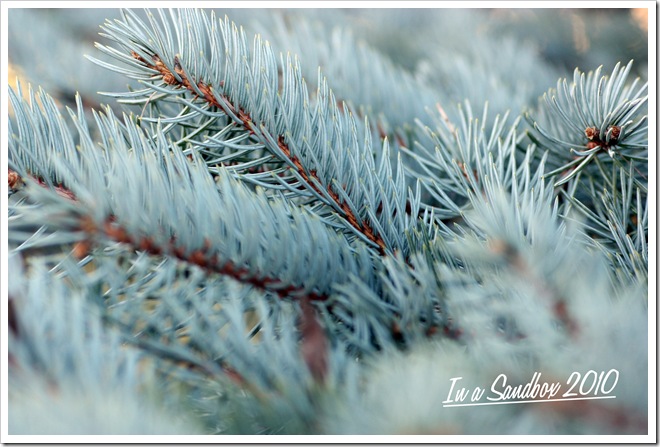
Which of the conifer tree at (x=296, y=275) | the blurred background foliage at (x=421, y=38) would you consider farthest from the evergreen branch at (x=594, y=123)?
the blurred background foliage at (x=421, y=38)

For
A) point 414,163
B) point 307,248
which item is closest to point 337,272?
point 307,248

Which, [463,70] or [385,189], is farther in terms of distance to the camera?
[463,70]

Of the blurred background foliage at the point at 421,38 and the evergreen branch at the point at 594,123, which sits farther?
the blurred background foliage at the point at 421,38

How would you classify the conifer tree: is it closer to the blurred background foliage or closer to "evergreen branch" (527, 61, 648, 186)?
"evergreen branch" (527, 61, 648, 186)

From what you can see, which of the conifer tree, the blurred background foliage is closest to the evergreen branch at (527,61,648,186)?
the conifer tree

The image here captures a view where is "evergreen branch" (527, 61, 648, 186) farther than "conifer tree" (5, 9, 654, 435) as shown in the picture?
Yes

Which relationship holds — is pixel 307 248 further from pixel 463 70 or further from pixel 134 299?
pixel 463 70

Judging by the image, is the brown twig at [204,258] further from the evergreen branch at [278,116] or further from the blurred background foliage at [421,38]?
the blurred background foliage at [421,38]

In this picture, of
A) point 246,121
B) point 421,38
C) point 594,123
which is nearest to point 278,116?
point 246,121
